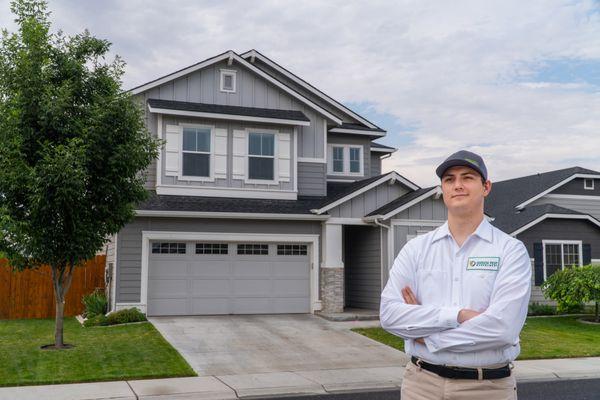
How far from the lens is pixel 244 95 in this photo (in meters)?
20.4

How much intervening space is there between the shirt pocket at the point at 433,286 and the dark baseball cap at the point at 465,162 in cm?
54

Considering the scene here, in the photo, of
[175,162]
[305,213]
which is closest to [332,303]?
[305,213]

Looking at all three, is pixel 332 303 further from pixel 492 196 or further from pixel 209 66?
pixel 492 196

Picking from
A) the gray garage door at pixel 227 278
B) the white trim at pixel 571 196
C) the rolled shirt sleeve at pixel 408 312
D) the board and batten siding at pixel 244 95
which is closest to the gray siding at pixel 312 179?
the board and batten siding at pixel 244 95

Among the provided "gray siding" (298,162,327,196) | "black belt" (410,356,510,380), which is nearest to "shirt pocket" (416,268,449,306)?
"black belt" (410,356,510,380)

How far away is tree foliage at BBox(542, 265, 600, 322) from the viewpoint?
1814 centimetres

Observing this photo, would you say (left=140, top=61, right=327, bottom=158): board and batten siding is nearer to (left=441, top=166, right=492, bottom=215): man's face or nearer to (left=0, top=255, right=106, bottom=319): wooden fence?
(left=0, top=255, right=106, bottom=319): wooden fence

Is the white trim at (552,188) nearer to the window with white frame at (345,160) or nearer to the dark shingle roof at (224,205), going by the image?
the window with white frame at (345,160)

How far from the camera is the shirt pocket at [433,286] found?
3.37 metres

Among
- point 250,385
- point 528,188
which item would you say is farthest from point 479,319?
point 528,188

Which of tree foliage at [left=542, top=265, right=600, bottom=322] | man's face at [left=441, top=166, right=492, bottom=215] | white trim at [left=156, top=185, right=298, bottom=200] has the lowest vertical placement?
tree foliage at [left=542, top=265, right=600, bottom=322]

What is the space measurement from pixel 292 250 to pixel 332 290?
1.71 m

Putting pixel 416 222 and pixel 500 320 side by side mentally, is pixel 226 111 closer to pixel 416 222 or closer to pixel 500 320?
pixel 416 222

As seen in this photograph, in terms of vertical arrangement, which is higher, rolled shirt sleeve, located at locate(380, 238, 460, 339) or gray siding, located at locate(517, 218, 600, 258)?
Answer: gray siding, located at locate(517, 218, 600, 258)
